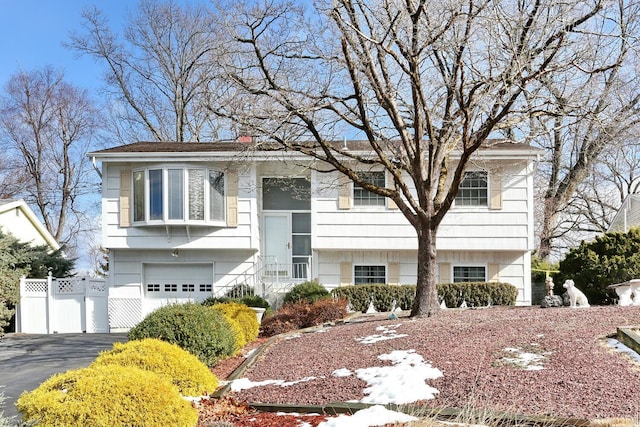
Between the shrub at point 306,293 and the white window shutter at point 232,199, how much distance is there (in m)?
3.34

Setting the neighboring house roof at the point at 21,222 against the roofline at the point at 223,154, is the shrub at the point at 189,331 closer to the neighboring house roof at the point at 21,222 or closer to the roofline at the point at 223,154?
the roofline at the point at 223,154

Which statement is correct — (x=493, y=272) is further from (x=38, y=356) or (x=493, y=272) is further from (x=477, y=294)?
(x=38, y=356)

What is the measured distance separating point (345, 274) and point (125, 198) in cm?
728

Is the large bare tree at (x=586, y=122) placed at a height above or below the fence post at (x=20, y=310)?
above

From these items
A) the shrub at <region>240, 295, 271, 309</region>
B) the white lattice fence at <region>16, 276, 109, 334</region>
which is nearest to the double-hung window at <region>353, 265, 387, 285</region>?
the shrub at <region>240, 295, 271, 309</region>

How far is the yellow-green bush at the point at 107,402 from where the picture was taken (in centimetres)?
456

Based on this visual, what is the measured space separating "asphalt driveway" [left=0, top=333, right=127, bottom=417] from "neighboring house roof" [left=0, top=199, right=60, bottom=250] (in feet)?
20.0

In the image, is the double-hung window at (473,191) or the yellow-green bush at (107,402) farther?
the double-hung window at (473,191)

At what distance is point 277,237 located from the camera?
62.4ft

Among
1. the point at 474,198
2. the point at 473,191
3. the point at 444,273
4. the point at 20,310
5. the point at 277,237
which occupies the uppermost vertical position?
the point at 473,191

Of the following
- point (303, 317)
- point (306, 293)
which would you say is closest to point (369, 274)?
point (306, 293)

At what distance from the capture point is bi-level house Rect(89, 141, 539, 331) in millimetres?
17344

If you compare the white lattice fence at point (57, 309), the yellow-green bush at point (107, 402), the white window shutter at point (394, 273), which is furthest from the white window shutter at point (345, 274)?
the yellow-green bush at point (107, 402)

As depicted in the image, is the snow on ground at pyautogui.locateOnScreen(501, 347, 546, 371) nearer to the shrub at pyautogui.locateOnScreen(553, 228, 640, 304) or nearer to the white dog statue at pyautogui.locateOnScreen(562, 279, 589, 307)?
the white dog statue at pyautogui.locateOnScreen(562, 279, 589, 307)
